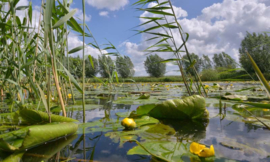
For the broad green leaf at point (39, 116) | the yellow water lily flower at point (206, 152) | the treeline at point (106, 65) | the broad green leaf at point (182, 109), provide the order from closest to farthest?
the yellow water lily flower at point (206, 152), the broad green leaf at point (39, 116), the broad green leaf at point (182, 109), the treeline at point (106, 65)

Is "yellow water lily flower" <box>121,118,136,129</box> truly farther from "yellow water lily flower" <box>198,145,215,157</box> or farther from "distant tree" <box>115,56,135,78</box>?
"distant tree" <box>115,56,135,78</box>

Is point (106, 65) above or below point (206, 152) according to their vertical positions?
above

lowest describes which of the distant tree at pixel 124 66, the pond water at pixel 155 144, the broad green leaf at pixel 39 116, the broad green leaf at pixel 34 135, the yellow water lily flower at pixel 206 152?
the pond water at pixel 155 144

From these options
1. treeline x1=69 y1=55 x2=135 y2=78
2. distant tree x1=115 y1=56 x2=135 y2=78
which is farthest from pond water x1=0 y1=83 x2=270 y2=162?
distant tree x1=115 y1=56 x2=135 y2=78

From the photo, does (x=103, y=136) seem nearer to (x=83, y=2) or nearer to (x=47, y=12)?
(x=47, y=12)

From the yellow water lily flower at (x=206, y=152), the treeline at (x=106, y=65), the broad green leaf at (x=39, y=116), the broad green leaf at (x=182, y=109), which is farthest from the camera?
the treeline at (x=106, y=65)

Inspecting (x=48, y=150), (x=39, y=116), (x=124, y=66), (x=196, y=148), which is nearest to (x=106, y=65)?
(x=39, y=116)

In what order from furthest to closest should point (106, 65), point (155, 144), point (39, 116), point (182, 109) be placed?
point (106, 65), point (182, 109), point (39, 116), point (155, 144)

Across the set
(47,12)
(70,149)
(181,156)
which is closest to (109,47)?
(47,12)

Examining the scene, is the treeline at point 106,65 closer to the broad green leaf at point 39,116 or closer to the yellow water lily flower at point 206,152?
the broad green leaf at point 39,116

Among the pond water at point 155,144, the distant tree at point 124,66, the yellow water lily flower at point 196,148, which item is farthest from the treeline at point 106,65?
the yellow water lily flower at point 196,148

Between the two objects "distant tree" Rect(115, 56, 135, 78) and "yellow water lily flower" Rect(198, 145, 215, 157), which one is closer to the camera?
"yellow water lily flower" Rect(198, 145, 215, 157)

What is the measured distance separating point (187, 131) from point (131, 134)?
260 mm

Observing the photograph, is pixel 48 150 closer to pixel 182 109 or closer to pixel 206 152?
pixel 206 152
